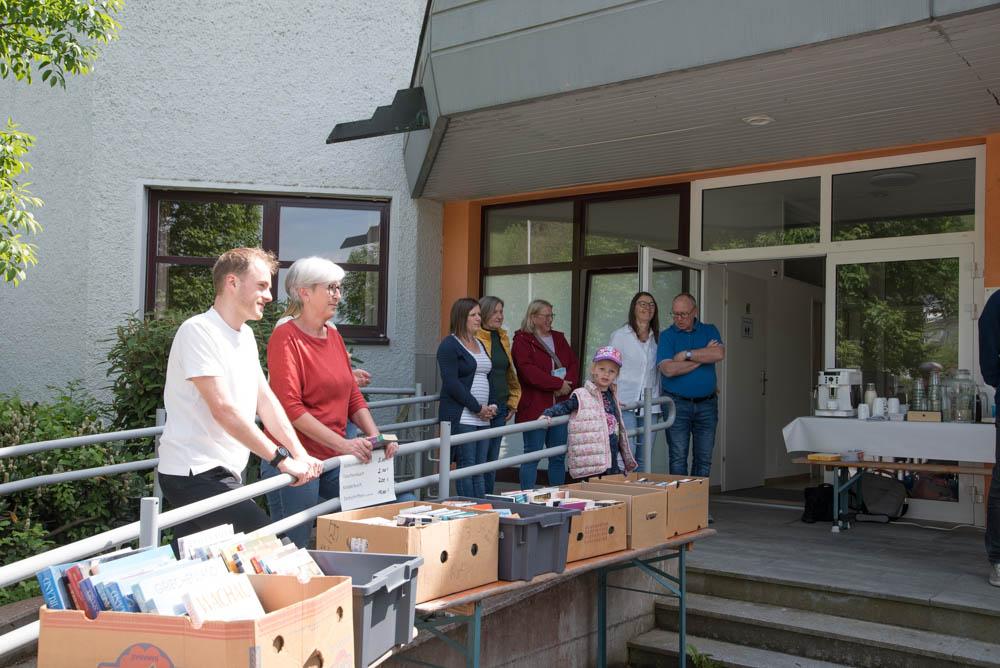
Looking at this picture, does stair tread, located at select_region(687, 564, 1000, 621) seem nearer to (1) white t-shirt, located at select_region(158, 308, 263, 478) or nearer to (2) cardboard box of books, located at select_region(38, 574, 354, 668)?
(1) white t-shirt, located at select_region(158, 308, 263, 478)

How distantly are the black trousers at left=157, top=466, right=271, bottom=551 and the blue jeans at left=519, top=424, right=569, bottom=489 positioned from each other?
3039mm

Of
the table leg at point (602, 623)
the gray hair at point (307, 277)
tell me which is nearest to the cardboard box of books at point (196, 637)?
the gray hair at point (307, 277)

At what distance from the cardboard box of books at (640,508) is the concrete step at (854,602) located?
98 centimetres

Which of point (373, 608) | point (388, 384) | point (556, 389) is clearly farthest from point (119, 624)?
point (388, 384)

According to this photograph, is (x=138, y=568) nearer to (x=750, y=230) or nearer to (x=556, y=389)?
(x=556, y=389)

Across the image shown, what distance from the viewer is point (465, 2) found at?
6.38 metres

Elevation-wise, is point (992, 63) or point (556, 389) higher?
point (992, 63)

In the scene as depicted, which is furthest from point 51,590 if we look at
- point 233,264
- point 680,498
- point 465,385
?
point 465,385

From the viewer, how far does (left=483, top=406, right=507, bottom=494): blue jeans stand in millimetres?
6484

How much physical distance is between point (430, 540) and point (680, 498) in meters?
2.07

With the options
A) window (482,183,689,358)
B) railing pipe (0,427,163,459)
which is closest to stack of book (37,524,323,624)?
railing pipe (0,427,163,459)

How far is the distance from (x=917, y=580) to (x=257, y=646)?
4434 millimetres

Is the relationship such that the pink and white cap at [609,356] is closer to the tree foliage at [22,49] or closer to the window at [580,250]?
the tree foliage at [22,49]

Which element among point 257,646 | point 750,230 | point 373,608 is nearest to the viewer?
point 257,646
